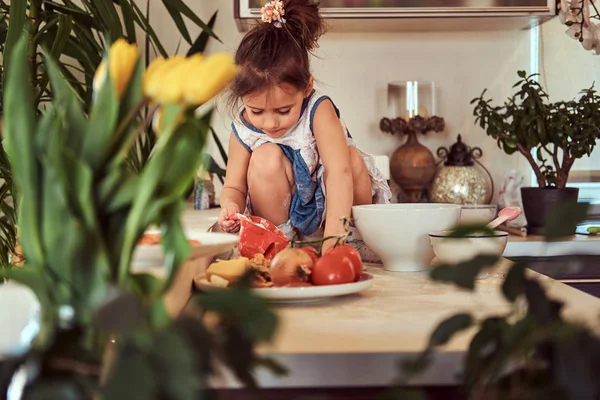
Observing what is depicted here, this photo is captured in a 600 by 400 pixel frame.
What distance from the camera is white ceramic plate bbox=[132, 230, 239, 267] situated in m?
0.79

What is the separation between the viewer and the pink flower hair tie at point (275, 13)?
77.2 inches

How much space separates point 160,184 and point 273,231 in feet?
2.78

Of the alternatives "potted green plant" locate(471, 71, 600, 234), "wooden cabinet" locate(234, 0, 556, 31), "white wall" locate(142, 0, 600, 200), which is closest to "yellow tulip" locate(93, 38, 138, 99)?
"potted green plant" locate(471, 71, 600, 234)

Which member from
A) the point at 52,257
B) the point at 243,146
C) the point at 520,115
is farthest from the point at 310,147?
the point at 52,257

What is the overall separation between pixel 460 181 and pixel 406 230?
1.56 m

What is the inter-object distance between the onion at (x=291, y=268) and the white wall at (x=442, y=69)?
6.57 ft

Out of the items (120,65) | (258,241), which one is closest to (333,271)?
(258,241)

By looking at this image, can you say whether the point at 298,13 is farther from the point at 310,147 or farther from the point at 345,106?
the point at 345,106

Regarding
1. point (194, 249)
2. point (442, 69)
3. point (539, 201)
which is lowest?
point (539, 201)

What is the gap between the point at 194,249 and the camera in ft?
2.72

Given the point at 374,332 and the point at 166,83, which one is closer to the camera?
the point at 166,83

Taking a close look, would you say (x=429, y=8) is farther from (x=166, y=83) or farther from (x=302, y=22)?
(x=166, y=83)

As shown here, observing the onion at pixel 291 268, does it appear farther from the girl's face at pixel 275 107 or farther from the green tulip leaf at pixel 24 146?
the girl's face at pixel 275 107

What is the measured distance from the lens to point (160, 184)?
0.64 meters
